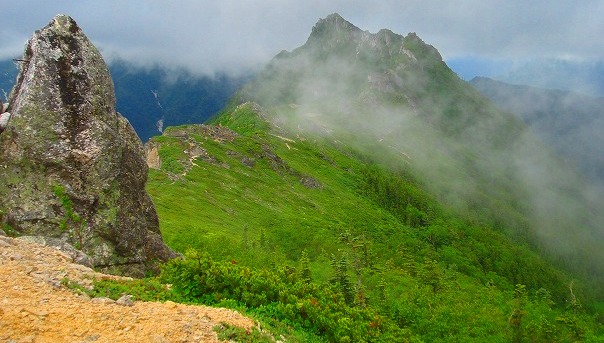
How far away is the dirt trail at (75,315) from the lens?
1458cm

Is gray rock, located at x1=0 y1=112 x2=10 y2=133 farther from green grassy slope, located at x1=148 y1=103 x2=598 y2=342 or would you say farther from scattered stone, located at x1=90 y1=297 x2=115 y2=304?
green grassy slope, located at x1=148 y1=103 x2=598 y2=342

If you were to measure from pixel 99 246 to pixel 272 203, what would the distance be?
3983 inches

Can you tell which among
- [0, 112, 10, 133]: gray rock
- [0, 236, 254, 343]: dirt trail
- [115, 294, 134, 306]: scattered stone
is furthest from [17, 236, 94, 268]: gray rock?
[0, 112, 10, 133]: gray rock

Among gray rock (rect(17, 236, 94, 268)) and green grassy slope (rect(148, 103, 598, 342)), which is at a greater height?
gray rock (rect(17, 236, 94, 268))

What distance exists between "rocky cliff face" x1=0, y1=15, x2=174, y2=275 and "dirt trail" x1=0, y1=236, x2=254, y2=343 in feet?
25.7

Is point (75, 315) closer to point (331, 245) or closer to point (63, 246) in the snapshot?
point (63, 246)

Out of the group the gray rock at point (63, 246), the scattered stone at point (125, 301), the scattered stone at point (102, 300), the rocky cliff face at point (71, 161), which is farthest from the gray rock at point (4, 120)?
the scattered stone at point (125, 301)

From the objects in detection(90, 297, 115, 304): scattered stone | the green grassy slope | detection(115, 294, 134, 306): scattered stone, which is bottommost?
the green grassy slope

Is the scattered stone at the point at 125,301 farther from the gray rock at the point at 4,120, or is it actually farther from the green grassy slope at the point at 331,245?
the gray rock at the point at 4,120

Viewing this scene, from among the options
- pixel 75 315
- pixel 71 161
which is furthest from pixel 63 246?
pixel 75 315

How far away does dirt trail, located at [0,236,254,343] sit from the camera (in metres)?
14.6

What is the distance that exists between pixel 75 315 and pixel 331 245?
301 ft

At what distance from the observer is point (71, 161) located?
28547 mm

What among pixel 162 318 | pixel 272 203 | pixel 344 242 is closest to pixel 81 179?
pixel 162 318
